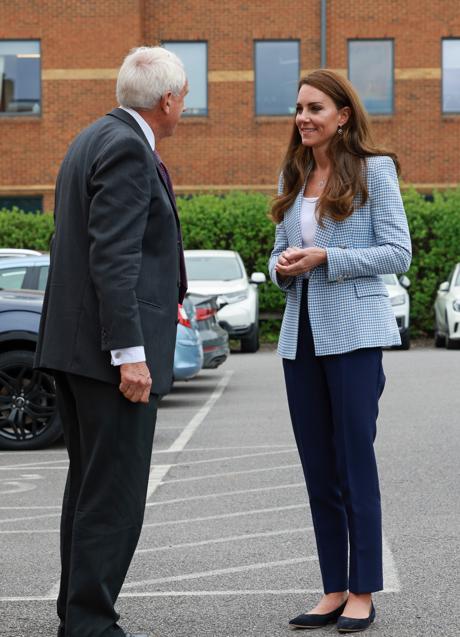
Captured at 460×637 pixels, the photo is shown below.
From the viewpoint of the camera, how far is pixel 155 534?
646 cm

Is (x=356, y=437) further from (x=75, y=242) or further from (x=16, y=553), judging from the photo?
(x=16, y=553)

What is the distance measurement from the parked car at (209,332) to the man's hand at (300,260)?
10.1m

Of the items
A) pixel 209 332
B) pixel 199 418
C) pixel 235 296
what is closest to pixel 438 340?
pixel 235 296

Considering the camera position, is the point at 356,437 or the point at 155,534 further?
the point at 155,534

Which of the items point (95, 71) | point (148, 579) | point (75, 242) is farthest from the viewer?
point (95, 71)

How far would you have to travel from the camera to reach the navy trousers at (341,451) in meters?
4.63

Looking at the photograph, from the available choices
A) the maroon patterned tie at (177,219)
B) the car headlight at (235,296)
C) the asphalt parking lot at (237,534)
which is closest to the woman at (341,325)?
the asphalt parking lot at (237,534)

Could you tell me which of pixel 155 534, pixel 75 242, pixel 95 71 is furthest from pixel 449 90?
pixel 75 242

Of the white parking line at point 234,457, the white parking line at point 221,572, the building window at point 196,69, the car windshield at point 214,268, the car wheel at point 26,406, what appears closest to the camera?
the white parking line at point 221,572

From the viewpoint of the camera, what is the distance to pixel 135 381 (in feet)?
13.1

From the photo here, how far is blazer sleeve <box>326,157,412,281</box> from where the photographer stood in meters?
4.63

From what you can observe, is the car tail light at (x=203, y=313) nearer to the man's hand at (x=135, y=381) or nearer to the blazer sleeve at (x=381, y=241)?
the blazer sleeve at (x=381, y=241)

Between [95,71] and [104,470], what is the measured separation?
27677 millimetres

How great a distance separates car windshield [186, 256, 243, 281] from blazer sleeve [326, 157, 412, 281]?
678 inches
